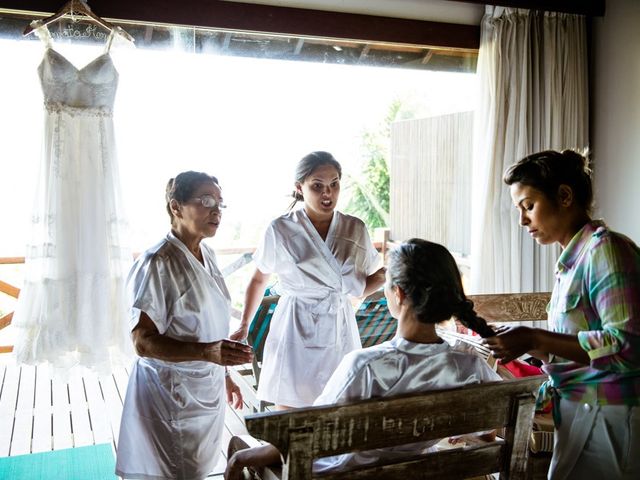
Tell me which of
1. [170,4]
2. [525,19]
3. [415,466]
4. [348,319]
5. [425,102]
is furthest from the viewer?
[425,102]

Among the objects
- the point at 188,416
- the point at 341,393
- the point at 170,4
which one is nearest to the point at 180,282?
the point at 188,416

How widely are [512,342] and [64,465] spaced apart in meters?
2.25

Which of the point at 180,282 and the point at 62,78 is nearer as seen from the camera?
the point at 180,282

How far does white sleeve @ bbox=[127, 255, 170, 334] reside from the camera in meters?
1.71

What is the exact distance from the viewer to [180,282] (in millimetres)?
1784

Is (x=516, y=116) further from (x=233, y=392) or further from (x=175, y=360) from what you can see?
(x=175, y=360)

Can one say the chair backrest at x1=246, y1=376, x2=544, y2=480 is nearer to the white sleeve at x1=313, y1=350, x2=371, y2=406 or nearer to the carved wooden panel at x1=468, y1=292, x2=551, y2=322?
the white sleeve at x1=313, y1=350, x2=371, y2=406

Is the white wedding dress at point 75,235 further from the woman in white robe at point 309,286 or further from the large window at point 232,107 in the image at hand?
the woman in white robe at point 309,286

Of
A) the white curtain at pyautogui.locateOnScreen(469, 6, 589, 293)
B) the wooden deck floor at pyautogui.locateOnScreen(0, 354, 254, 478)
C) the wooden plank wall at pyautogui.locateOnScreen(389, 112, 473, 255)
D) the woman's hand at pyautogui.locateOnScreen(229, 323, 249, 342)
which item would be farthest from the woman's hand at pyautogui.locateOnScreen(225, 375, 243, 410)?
the wooden plank wall at pyautogui.locateOnScreen(389, 112, 473, 255)

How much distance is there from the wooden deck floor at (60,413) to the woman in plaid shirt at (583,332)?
1760 mm

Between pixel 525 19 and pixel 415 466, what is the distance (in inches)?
120

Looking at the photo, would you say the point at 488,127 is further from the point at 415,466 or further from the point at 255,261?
the point at 415,466

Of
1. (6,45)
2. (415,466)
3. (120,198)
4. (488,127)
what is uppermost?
(6,45)

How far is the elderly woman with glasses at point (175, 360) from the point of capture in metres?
1.72
